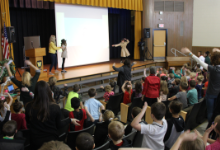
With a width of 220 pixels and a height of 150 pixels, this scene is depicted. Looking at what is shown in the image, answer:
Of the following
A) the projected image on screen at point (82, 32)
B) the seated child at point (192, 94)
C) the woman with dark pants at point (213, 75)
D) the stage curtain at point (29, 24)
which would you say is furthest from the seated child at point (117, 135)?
the stage curtain at point (29, 24)

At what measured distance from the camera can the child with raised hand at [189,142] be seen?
55.1 inches

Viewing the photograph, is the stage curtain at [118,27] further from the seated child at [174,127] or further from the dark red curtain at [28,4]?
the seated child at [174,127]

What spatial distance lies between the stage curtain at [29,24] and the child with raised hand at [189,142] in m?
9.00

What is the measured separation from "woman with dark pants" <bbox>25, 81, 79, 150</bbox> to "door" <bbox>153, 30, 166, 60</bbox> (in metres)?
9.66

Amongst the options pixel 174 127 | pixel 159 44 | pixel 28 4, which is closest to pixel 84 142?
pixel 174 127

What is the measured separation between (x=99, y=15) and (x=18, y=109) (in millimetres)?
7323

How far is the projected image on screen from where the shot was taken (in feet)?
26.5

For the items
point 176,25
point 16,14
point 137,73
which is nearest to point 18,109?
point 137,73

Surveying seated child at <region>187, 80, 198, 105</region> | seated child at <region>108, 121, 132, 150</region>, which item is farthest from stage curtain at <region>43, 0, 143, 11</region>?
seated child at <region>108, 121, 132, 150</region>

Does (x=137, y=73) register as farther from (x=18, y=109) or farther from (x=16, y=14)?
(x=18, y=109)

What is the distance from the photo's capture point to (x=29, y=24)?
29.9ft

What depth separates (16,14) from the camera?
8672 millimetres

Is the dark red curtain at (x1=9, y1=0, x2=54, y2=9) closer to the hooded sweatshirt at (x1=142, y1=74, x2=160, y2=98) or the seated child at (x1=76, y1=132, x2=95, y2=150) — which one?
the hooded sweatshirt at (x1=142, y1=74, x2=160, y2=98)

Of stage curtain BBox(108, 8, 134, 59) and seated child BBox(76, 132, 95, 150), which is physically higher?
stage curtain BBox(108, 8, 134, 59)
